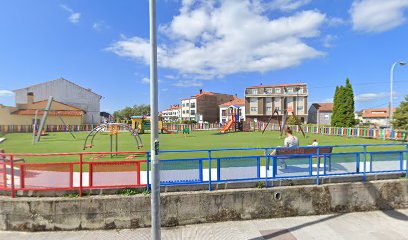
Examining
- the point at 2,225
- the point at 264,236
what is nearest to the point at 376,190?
the point at 264,236

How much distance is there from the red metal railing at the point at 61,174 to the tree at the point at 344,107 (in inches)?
1604

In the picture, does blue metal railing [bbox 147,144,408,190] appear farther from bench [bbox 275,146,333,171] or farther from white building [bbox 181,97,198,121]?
white building [bbox 181,97,198,121]

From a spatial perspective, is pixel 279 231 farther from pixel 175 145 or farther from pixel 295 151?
pixel 175 145

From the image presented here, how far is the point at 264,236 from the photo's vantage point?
17.2 feet

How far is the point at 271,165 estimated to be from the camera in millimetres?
6793

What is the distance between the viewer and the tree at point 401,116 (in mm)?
29439

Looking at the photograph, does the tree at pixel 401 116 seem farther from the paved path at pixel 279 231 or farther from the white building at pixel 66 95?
the white building at pixel 66 95

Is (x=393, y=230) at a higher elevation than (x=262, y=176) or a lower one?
lower

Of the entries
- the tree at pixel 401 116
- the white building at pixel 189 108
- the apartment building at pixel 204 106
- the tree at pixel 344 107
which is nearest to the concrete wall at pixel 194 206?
the tree at pixel 401 116

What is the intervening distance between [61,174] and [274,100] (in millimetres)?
62537

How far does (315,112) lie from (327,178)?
242 ft

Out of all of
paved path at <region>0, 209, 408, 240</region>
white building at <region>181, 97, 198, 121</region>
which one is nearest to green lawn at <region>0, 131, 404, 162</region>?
paved path at <region>0, 209, 408, 240</region>

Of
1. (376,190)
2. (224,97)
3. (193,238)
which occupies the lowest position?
(193,238)

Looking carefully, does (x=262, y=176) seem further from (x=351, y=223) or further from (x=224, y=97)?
(x=224, y=97)
